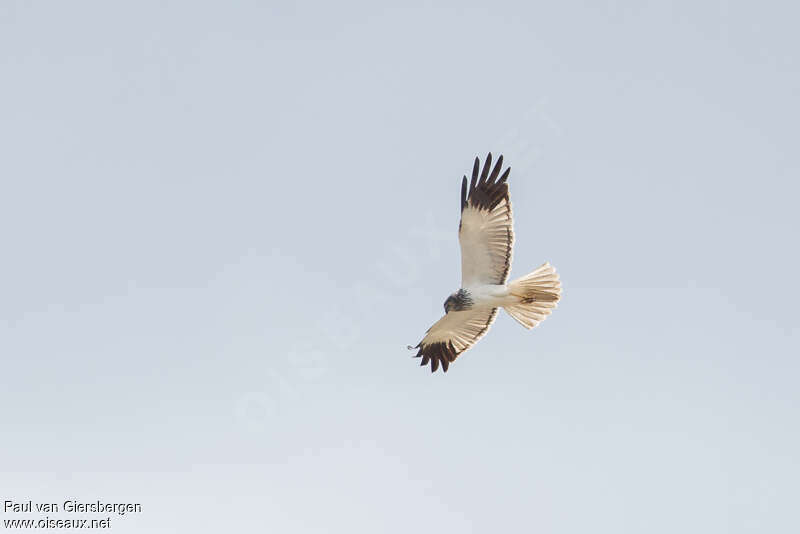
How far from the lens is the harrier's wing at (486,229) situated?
21.1m

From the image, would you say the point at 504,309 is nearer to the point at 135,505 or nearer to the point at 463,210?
the point at 463,210

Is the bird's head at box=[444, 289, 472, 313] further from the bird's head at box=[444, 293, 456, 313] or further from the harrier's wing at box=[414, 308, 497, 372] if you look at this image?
the harrier's wing at box=[414, 308, 497, 372]

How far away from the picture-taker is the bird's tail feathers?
70.3 feet

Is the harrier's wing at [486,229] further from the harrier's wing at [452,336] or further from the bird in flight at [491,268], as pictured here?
the harrier's wing at [452,336]

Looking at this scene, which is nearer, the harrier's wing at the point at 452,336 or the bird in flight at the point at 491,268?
the bird in flight at the point at 491,268

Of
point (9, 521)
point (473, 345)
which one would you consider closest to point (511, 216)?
point (473, 345)

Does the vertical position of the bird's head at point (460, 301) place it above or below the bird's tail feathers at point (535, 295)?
above

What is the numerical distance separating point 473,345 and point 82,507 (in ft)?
29.7

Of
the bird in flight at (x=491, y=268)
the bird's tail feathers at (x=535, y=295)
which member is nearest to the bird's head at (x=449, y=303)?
the bird in flight at (x=491, y=268)

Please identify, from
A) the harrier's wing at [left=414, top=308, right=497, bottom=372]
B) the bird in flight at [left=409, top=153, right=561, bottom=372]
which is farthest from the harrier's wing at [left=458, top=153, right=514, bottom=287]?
the harrier's wing at [left=414, top=308, right=497, bottom=372]

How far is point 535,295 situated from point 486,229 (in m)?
1.55

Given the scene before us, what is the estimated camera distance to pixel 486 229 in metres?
21.4

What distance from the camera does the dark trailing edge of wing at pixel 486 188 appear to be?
2106 cm

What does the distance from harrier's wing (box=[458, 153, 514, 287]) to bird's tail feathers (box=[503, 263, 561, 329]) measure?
0.38m
